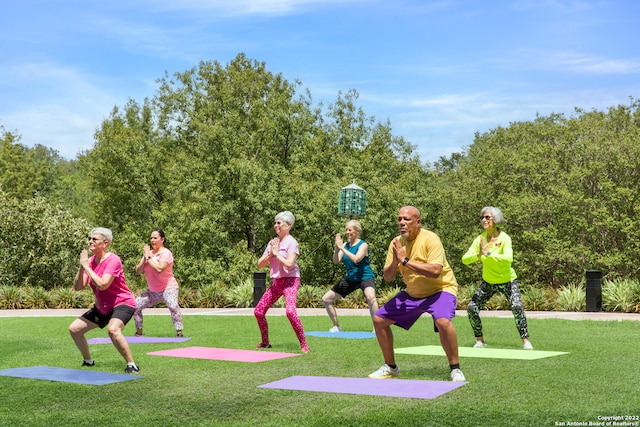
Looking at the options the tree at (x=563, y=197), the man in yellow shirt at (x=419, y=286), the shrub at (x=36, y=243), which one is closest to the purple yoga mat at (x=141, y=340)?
the man in yellow shirt at (x=419, y=286)

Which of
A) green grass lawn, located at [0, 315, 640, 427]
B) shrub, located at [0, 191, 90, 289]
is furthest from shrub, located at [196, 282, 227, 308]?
green grass lawn, located at [0, 315, 640, 427]

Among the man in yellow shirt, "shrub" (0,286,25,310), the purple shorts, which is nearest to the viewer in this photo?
the man in yellow shirt

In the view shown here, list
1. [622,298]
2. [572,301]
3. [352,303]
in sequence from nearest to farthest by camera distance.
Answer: [622,298] → [572,301] → [352,303]

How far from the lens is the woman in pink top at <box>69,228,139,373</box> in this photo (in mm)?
8953

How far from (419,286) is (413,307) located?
8.5 inches

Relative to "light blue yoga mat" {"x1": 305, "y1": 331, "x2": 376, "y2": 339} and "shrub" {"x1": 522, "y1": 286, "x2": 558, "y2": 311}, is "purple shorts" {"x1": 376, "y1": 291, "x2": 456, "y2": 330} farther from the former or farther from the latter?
"shrub" {"x1": 522, "y1": 286, "x2": 558, "y2": 311}

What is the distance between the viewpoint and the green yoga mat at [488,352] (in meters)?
10.2

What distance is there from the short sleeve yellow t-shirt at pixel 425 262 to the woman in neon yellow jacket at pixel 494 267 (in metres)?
2.85

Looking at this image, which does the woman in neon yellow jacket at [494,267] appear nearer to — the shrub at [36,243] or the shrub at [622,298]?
the shrub at [622,298]

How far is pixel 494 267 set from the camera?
1130cm

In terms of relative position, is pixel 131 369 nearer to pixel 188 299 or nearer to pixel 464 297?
pixel 464 297

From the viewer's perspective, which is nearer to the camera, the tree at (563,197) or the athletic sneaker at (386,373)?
the athletic sneaker at (386,373)

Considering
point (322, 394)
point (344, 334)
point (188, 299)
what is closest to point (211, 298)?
point (188, 299)

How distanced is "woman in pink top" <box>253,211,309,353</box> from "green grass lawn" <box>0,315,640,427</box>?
1.94ft
